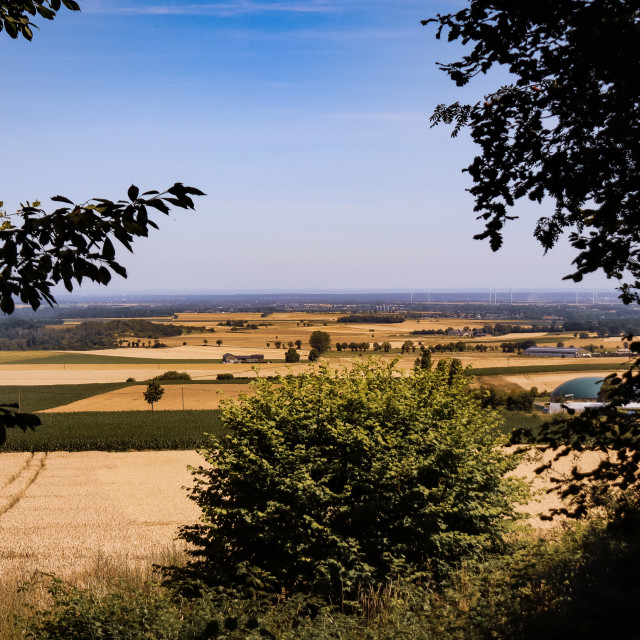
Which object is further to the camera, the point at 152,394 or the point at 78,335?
the point at 78,335

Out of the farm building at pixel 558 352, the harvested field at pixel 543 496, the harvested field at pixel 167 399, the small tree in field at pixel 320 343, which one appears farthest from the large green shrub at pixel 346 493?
the small tree in field at pixel 320 343

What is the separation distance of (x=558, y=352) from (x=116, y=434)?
6556cm

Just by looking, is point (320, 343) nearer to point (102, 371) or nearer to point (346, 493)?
point (102, 371)

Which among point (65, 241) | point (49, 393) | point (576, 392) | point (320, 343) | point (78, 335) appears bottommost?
point (49, 393)

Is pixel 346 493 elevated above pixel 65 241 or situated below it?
below

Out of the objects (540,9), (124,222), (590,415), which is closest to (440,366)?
(590,415)

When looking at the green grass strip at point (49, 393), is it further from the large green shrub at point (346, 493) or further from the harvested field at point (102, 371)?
the large green shrub at point (346, 493)

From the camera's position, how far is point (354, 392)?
11.3m

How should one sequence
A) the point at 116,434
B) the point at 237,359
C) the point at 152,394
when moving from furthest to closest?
the point at 237,359 < the point at 152,394 < the point at 116,434

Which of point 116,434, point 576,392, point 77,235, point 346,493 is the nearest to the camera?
point 77,235

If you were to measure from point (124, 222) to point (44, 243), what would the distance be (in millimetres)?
581

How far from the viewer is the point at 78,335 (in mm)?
120938

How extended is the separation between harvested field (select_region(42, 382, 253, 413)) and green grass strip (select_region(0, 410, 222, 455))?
266 inches

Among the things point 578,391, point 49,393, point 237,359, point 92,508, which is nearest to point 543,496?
point 92,508
